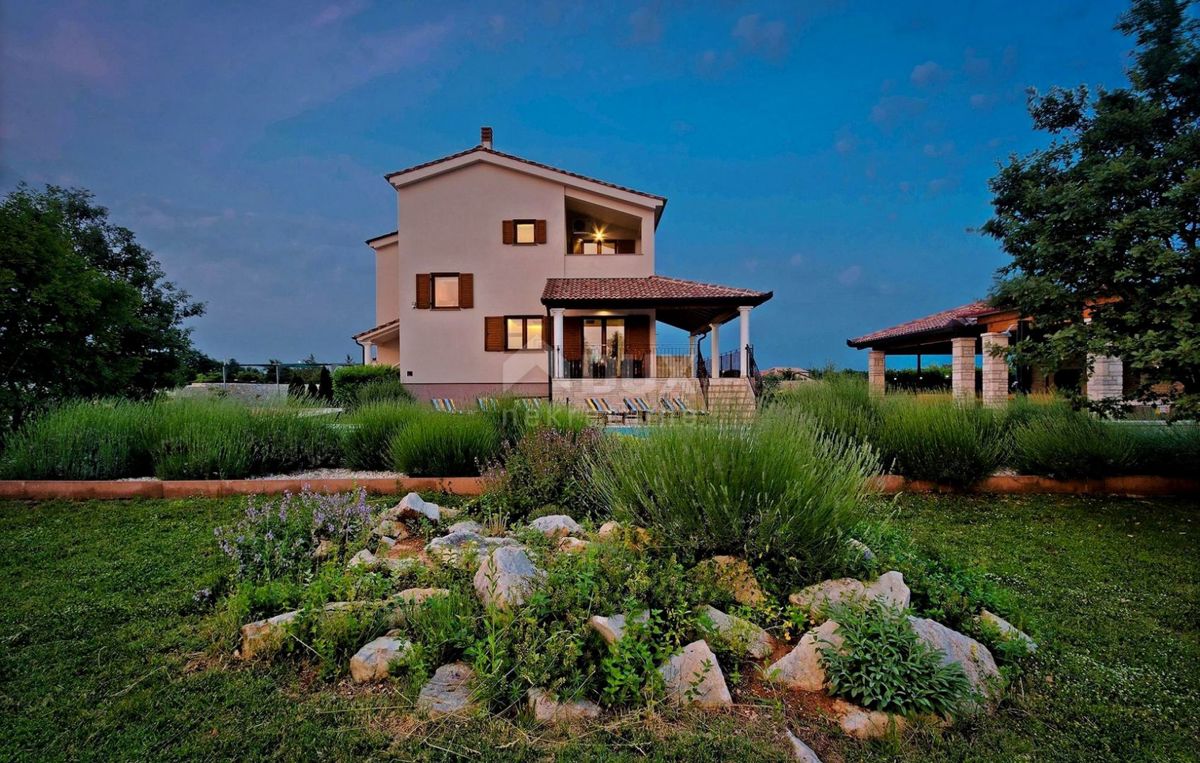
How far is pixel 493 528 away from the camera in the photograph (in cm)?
408

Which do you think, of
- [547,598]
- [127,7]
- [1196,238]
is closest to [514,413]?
[547,598]

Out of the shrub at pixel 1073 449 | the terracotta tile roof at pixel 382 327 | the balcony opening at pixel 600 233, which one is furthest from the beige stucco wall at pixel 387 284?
the shrub at pixel 1073 449

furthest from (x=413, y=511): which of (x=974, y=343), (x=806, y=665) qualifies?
(x=974, y=343)

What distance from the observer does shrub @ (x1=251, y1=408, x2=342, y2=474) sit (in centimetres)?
689

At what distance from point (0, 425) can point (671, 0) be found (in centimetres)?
1700

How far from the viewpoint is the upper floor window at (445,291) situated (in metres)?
18.2

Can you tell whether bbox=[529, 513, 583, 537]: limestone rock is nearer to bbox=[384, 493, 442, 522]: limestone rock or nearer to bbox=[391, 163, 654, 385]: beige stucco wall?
bbox=[384, 493, 442, 522]: limestone rock

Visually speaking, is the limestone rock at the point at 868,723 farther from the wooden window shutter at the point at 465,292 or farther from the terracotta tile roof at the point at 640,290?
the wooden window shutter at the point at 465,292

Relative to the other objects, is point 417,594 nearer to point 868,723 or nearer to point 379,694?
point 379,694

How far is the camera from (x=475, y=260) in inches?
714

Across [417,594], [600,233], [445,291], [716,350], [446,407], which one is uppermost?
[600,233]

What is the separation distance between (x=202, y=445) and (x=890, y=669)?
749 cm

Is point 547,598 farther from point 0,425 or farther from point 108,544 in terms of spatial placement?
point 0,425

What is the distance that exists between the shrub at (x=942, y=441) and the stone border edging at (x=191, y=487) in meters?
5.15
